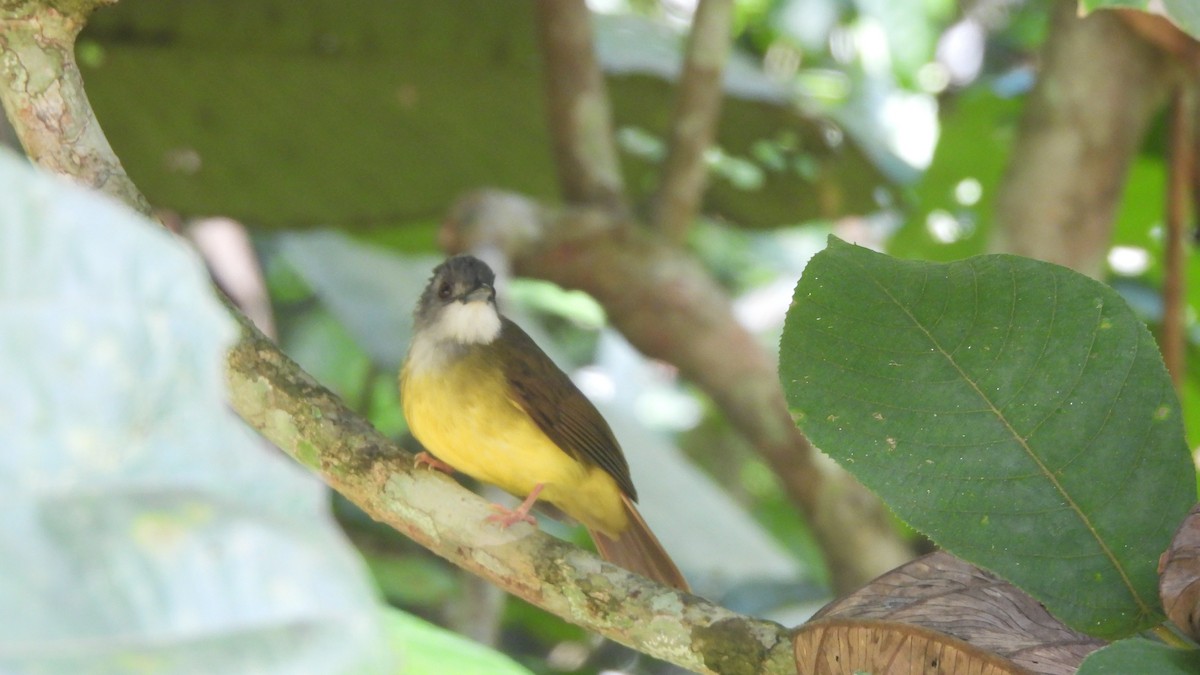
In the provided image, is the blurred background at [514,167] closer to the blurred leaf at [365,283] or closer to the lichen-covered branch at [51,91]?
the blurred leaf at [365,283]

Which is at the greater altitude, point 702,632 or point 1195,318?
point 1195,318

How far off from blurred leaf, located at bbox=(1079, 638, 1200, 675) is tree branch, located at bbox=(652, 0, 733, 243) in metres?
3.16

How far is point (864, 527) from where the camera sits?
4.28m

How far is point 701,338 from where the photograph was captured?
4387 millimetres

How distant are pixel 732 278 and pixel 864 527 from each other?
4445mm

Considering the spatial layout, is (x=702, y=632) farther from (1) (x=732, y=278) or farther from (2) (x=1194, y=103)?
(1) (x=732, y=278)

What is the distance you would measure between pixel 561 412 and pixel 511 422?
5.8 inches

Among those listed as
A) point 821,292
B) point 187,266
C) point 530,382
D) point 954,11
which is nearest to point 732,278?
point 954,11

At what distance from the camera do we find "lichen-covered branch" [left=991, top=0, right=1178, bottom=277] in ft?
13.4

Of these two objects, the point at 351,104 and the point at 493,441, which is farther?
the point at 351,104

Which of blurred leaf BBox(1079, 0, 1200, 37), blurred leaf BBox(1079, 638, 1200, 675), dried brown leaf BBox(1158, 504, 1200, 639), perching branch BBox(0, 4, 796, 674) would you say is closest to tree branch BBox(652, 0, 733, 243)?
blurred leaf BBox(1079, 0, 1200, 37)

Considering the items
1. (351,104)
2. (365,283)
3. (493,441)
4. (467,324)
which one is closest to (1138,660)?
(493,441)

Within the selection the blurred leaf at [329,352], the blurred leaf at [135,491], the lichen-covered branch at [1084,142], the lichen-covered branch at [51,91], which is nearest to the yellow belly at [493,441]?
the lichen-covered branch at [51,91]

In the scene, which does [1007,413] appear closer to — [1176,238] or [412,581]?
[1176,238]
